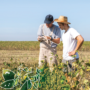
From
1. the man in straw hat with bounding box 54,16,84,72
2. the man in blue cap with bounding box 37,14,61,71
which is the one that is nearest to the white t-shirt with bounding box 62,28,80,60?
the man in straw hat with bounding box 54,16,84,72

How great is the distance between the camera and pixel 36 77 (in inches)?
93.7

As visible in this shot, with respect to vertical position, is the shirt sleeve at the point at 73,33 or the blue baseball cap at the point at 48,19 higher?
the blue baseball cap at the point at 48,19

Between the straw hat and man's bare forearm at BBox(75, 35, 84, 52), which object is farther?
the straw hat

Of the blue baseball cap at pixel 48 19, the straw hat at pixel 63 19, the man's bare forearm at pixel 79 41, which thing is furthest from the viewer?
the blue baseball cap at pixel 48 19

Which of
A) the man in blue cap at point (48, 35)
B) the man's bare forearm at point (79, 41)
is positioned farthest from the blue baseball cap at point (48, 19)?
the man's bare forearm at point (79, 41)

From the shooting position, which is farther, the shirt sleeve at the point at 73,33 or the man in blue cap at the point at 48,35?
the man in blue cap at the point at 48,35

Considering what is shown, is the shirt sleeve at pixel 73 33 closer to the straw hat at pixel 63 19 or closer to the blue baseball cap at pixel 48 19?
A: the straw hat at pixel 63 19

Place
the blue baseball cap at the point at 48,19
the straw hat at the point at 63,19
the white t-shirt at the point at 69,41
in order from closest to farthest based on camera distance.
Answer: the white t-shirt at the point at 69,41, the straw hat at the point at 63,19, the blue baseball cap at the point at 48,19

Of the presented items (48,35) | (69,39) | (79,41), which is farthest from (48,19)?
(79,41)

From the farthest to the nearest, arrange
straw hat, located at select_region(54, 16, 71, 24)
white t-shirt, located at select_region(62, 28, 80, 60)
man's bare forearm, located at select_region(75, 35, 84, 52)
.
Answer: straw hat, located at select_region(54, 16, 71, 24) → white t-shirt, located at select_region(62, 28, 80, 60) → man's bare forearm, located at select_region(75, 35, 84, 52)

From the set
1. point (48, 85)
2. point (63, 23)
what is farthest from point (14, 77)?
point (63, 23)

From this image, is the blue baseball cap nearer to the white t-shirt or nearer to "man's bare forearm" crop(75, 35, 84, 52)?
the white t-shirt

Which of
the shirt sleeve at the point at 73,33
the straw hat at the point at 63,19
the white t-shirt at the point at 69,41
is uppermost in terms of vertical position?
the straw hat at the point at 63,19

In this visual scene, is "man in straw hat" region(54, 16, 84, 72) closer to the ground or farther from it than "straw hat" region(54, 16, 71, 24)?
closer to the ground
